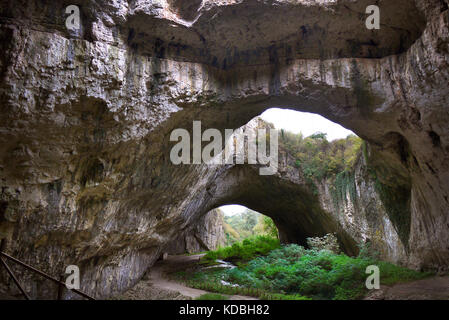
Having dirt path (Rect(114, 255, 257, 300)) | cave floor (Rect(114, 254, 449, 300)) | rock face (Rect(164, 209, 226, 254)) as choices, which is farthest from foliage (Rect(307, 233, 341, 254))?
rock face (Rect(164, 209, 226, 254))

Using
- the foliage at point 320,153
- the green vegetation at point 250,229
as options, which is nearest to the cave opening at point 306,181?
the foliage at point 320,153

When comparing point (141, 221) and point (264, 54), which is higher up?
point (264, 54)

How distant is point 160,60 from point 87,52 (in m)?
1.77

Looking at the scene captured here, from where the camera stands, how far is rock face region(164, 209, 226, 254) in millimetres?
23734

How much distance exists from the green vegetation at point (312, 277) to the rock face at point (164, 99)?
128 cm

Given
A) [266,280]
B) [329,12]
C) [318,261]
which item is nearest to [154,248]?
[266,280]

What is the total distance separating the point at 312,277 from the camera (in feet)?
30.1

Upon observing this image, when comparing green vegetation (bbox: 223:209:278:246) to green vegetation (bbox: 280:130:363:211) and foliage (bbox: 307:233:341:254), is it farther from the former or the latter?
foliage (bbox: 307:233:341:254)

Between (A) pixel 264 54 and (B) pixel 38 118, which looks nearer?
(B) pixel 38 118

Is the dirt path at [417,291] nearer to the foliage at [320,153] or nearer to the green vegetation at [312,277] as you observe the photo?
the green vegetation at [312,277]

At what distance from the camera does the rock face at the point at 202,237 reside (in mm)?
23734

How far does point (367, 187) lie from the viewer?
469 inches

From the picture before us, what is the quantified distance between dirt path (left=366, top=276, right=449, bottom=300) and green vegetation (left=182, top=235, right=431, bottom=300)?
427 millimetres

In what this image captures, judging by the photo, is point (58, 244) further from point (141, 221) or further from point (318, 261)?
point (318, 261)
